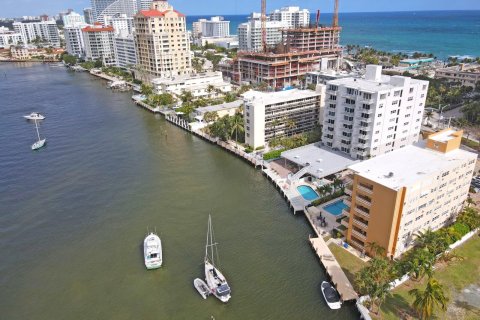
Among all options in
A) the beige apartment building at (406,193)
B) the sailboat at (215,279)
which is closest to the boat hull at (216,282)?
the sailboat at (215,279)

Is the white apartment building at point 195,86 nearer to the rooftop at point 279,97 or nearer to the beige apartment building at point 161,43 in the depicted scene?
the beige apartment building at point 161,43

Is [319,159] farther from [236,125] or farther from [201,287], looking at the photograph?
[201,287]

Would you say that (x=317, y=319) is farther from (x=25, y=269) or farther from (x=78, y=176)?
(x=78, y=176)

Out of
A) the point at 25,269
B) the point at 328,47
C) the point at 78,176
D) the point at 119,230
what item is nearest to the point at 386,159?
the point at 119,230

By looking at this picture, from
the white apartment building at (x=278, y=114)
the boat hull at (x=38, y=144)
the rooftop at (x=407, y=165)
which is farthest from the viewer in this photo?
the boat hull at (x=38, y=144)

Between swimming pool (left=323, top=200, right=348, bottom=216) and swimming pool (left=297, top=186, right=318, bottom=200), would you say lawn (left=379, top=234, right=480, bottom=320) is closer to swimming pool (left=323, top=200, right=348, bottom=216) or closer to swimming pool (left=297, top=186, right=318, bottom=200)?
swimming pool (left=323, top=200, right=348, bottom=216)
